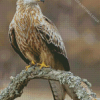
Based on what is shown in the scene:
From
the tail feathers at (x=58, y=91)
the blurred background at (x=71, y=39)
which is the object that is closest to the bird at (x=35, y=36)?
the tail feathers at (x=58, y=91)

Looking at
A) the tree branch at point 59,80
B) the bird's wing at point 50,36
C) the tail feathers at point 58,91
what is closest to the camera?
the tree branch at point 59,80

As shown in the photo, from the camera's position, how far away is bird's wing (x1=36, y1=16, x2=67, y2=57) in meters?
1.84

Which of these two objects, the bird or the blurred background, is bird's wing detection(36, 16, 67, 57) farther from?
the blurred background

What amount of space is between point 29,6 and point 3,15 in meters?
0.64

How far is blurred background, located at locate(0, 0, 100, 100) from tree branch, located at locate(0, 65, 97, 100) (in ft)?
1.82

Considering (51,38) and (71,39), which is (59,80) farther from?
(71,39)

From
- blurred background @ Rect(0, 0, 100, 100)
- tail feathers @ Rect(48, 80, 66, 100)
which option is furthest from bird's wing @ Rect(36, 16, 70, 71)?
blurred background @ Rect(0, 0, 100, 100)

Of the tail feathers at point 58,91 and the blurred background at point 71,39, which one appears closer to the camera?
the tail feathers at point 58,91

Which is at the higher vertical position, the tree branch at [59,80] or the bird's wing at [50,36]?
the bird's wing at [50,36]

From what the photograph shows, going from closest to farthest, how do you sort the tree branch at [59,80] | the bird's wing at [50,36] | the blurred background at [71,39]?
1. the tree branch at [59,80]
2. the bird's wing at [50,36]
3. the blurred background at [71,39]

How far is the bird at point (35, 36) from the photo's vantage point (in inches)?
72.4

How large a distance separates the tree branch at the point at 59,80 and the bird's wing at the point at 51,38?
0.20m

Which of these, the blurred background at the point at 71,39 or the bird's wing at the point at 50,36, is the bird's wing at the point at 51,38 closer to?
the bird's wing at the point at 50,36

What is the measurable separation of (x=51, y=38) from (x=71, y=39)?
53 cm
